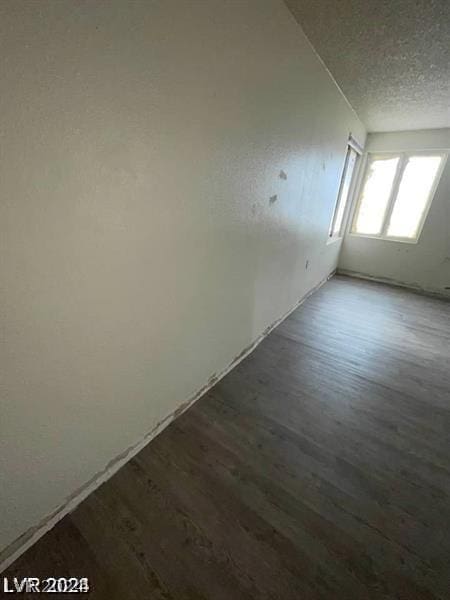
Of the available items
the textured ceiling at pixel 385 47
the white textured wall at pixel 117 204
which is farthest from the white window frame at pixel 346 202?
the white textured wall at pixel 117 204

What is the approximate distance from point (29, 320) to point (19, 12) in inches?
32.3

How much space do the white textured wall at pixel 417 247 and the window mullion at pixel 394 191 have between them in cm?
17

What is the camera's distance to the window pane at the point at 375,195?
4350mm

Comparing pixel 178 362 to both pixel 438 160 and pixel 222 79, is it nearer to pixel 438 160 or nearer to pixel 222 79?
pixel 222 79

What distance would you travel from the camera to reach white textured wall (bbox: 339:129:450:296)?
3875 mm

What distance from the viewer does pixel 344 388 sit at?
77.2 inches

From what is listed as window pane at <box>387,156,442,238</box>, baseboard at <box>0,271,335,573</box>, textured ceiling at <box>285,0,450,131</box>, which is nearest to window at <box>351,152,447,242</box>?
window pane at <box>387,156,442,238</box>

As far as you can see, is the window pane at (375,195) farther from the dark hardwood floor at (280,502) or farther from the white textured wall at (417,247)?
the dark hardwood floor at (280,502)

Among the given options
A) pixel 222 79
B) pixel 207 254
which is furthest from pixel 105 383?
pixel 222 79

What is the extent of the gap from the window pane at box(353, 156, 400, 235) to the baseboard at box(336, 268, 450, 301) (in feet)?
2.66

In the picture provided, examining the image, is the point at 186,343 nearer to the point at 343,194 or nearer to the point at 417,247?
the point at 343,194

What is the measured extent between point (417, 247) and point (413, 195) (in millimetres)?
875

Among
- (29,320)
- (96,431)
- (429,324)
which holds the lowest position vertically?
(429,324)

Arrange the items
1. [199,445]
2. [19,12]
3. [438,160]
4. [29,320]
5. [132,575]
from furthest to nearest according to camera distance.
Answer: [438,160] < [199,445] < [132,575] < [29,320] < [19,12]
